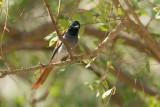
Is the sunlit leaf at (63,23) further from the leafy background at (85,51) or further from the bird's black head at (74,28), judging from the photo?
the bird's black head at (74,28)

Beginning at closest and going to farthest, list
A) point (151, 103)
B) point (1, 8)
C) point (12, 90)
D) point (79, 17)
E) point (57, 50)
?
point (1, 8) → point (79, 17) → point (57, 50) → point (151, 103) → point (12, 90)

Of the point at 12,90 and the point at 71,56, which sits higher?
the point at 71,56

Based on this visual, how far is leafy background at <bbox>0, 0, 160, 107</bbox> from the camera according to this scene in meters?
4.23

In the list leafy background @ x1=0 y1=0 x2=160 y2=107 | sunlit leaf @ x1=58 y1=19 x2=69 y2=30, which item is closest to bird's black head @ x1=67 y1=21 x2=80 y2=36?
leafy background @ x1=0 y1=0 x2=160 y2=107

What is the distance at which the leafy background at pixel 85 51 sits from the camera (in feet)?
13.9

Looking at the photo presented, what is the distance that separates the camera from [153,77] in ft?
19.7

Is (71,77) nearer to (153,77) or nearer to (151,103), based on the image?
(153,77)

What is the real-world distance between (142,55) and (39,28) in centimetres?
130

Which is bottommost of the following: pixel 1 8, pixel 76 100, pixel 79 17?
pixel 76 100

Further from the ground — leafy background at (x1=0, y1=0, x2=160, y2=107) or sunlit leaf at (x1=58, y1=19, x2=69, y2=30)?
sunlit leaf at (x1=58, y1=19, x2=69, y2=30)

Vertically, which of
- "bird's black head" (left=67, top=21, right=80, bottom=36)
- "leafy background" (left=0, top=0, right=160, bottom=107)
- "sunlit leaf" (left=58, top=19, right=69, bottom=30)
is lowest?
"leafy background" (left=0, top=0, right=160, bottom=107)

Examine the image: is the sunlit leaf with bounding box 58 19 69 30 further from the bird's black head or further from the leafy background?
the bird's black head

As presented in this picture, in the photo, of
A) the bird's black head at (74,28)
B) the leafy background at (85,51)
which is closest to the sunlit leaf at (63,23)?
the leafy background at (85,51)

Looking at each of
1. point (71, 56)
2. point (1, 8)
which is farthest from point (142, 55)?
point (1, 8)
